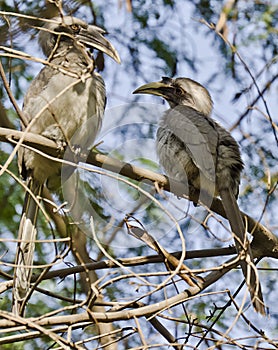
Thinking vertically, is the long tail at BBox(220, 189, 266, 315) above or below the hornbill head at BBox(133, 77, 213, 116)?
below

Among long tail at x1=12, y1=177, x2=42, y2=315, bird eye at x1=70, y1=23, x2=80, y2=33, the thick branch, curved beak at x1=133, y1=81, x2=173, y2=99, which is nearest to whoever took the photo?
long tail at x1=12, y1=177, x2=42, y2=315

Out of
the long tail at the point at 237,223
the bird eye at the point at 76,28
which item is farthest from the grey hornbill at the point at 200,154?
the bird eye at the point at 76,28

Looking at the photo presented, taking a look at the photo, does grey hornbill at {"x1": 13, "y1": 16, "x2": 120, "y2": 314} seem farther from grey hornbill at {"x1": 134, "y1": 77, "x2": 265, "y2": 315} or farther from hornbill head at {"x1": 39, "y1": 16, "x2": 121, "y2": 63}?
grey hornbill at {"x1": 134, "y1": 77, "x2": 265, "y2": 315}

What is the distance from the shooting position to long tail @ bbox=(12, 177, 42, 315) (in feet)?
10.5

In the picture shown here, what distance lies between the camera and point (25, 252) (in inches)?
149

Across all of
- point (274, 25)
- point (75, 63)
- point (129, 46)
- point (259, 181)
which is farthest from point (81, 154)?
point (274, 25)

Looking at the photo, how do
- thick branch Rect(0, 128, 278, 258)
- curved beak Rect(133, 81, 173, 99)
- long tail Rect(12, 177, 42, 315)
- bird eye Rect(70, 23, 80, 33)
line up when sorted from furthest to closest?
1. curved beak Rect(133, 81, 173, 99)
2. bird eye Rect(70, 23, 80, 33)
3. thick branch Rect(0, 128, 278, 258)
4. long tail Rect(12, 177, 42, 315)

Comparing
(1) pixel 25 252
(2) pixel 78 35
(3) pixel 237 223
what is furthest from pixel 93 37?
(3) pixel 237 223

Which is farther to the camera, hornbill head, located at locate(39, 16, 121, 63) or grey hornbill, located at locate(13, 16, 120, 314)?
hornbill head, located at locate(39, 16, 121, 63)

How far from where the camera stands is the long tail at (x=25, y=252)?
3209 mm

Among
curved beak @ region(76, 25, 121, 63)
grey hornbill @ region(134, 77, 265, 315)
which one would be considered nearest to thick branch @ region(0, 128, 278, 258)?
grey hornbill @ region(134, 77, 265, 315)

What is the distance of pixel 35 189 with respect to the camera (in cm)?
442

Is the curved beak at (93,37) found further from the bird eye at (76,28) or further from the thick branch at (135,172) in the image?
the thick branch at (135,172)

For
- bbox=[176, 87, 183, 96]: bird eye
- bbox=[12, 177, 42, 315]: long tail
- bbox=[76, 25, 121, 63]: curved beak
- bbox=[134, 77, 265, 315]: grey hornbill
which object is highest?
bbox=[176, 87, 183, 96]: bird eye
